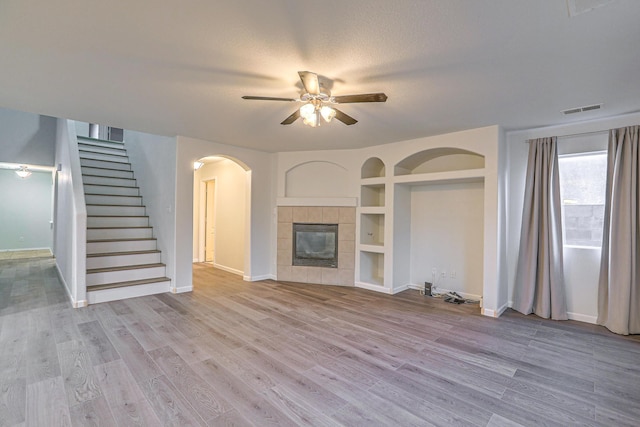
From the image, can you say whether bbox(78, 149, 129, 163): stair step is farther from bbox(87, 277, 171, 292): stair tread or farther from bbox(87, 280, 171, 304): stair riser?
bbox(87, 280, 171, 304): stair riser

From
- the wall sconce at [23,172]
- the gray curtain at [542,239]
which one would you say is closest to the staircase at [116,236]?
the wall sconce at [23,172]

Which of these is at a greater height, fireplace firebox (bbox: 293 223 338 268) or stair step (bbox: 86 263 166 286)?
fireplace firebox (bbox: 293 223 338 268)

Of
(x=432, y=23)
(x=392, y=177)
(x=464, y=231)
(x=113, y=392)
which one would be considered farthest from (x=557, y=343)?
(x=113, y=392)

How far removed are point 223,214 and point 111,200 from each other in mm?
2164

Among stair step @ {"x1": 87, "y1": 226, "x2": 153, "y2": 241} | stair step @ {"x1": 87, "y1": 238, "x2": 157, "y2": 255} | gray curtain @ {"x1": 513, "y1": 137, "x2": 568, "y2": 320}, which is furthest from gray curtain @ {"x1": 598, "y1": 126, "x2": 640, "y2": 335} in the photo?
stair step @ {"x1": 87, "y1": 226, "x2": 153, "y2": 241}

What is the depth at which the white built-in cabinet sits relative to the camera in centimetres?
480

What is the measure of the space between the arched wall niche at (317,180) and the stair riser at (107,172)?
3.55 meters

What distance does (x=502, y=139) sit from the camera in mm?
4086

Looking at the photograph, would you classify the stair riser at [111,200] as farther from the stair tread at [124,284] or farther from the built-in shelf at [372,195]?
the built-in shelf at [372,195]

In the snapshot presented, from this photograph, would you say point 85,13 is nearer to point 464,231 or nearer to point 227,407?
point 227,407

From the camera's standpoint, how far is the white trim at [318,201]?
5.44 metres

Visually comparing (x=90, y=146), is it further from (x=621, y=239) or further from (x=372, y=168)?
(x=621, y=239)

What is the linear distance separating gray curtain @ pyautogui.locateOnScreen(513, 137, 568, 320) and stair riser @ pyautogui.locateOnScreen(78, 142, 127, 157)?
8000 millimetres

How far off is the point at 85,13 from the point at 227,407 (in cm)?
265
